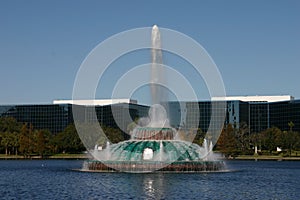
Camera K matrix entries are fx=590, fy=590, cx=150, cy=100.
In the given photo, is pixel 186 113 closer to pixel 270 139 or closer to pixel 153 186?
pixel 270 139

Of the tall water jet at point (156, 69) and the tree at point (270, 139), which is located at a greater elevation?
the tall water jet at point (156, 69)

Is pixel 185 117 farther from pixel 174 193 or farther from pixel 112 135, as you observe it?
pixel 174 193

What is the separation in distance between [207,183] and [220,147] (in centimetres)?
8980

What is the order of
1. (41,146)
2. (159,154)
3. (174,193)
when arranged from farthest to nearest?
(41,146)
(159,154)
(174,193)

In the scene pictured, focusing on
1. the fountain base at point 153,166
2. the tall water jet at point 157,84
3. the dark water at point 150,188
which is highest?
the tall water jet at point 157,84

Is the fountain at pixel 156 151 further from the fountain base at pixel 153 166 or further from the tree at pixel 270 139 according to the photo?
the tree at pixel 270 139

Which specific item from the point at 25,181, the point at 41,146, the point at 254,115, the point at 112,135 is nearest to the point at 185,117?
the point at 254,115

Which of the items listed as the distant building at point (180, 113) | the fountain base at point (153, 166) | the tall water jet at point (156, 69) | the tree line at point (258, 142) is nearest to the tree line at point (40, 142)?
the tree line at point (258, 142)

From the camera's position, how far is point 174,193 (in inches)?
1578

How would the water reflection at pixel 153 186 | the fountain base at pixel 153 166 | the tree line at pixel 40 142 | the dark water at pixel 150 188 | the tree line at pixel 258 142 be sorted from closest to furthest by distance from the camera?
the water reflection at pixel 153 186 → the dark water at pixel 150 188 → the fountain base at pixel 153 166 → the tree line at pixel 40 142 → the tree line at pixel 258 142

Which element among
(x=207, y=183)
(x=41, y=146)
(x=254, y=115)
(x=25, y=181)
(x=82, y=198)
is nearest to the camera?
(x=82, y=198)

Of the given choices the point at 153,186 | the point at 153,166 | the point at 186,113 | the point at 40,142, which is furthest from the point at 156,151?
the point at 186,113

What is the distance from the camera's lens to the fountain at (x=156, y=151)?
199 ft

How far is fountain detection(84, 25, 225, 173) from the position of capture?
199ft
